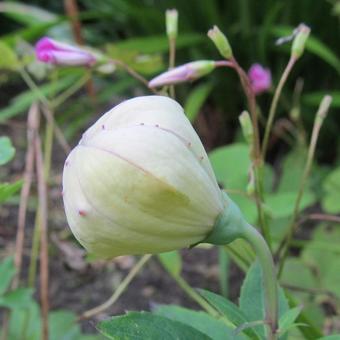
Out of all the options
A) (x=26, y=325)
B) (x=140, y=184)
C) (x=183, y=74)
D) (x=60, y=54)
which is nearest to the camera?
(x=140, y=184)

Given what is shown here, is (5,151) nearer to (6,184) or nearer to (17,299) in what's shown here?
(6,184)

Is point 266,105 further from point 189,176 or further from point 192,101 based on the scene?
point 189,176

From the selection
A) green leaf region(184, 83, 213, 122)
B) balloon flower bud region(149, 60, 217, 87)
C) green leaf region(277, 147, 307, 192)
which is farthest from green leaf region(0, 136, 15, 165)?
green leaf region(184, 83, 213, 122)

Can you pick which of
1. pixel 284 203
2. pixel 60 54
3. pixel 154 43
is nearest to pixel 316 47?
pixel 154 43

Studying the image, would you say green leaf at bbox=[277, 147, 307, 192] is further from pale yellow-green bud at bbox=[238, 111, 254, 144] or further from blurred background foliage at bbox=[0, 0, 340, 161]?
pale yellow-green bud at bbox=[238, 111, 254, 144]

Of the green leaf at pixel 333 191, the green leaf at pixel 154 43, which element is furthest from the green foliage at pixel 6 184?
the green leaf at pixel 154 43

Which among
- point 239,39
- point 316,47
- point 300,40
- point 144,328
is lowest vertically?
point 239,39
